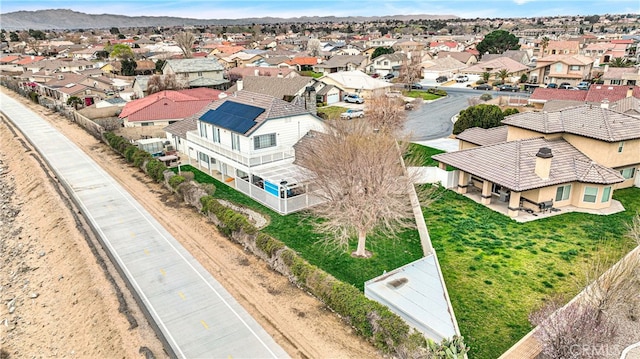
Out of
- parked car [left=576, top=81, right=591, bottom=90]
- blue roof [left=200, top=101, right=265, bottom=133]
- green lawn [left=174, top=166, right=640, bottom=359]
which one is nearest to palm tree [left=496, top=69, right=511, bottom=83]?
parked car [left=576, top=81, right=591, bottom=90]

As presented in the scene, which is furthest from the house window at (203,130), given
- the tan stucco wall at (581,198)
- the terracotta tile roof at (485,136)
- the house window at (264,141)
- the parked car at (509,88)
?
the parked car at (509,88)

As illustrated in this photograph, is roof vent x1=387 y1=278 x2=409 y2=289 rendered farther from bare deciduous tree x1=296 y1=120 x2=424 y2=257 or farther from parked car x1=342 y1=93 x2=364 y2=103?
parked car x1=342 y1=93 x2=364 y2=103

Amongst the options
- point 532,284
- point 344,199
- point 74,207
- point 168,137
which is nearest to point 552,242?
point 532,284

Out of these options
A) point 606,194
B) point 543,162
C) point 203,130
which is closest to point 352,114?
point 203,130

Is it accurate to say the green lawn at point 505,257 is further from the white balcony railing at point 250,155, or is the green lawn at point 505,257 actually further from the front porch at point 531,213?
the white balcony railing at point 250,155

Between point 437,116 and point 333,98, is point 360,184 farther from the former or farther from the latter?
point 333,98
